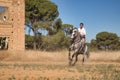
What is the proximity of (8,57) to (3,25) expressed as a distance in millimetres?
4598

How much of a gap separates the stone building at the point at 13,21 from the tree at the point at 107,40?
1141 inches

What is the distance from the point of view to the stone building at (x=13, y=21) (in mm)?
32150

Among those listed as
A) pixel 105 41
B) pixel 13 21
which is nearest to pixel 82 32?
pixel 13 21

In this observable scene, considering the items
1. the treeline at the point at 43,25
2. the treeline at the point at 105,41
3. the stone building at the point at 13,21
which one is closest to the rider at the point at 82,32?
the stone building at the point at 13,21

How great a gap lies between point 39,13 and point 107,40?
1660 cm

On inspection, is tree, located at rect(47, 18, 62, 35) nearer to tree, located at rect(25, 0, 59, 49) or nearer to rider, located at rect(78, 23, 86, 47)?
tree, located at rect(25, 0, 59, 49)

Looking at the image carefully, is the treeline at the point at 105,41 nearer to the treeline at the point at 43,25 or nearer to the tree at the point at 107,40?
the tree at the point at 107,40

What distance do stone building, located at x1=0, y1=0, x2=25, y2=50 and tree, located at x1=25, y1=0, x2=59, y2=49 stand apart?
15.8 meters

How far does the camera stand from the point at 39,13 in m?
51.0

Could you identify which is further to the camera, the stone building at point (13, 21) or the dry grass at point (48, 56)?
the stone building at point (13, 21)

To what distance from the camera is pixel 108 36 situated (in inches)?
2452

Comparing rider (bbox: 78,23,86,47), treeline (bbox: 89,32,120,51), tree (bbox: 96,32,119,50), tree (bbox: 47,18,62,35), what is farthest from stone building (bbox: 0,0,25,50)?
tree (bbox: 96,32,119,50)

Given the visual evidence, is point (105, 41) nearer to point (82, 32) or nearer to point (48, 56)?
point (48, 56)

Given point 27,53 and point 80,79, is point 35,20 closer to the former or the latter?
point 27,53
